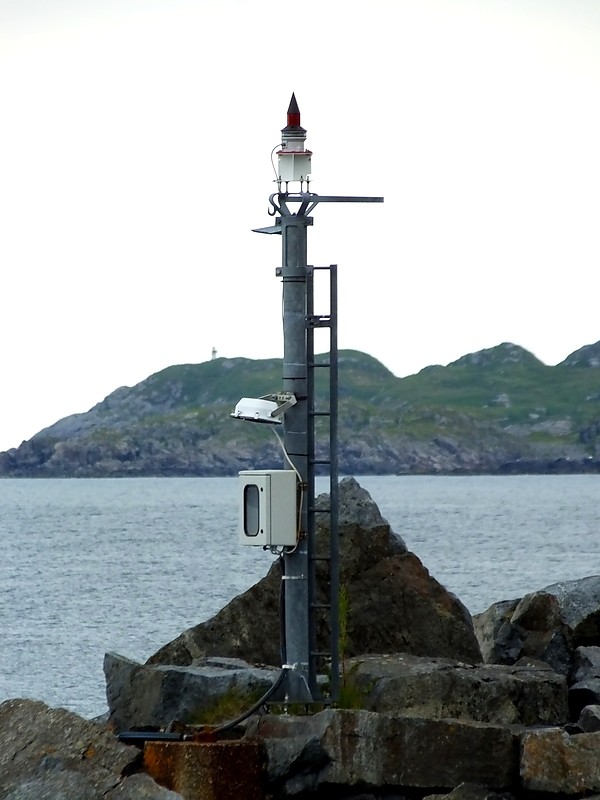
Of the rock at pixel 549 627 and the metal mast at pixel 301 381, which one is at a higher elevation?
the metal mast at pixel 301 381

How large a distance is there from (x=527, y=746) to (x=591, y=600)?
479cm

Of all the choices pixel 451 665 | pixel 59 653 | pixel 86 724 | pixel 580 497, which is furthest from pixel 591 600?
pixel 580 497

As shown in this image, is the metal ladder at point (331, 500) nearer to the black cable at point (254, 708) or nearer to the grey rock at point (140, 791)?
the black cable at point (254, 708)

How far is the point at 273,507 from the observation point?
11227mm

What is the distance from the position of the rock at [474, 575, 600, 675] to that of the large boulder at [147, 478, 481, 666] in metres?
0.90

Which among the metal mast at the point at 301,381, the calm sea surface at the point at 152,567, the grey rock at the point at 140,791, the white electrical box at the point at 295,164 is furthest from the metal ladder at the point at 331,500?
the calm sea surface at the point at 152,567

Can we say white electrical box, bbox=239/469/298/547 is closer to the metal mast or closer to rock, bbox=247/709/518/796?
the metal mast

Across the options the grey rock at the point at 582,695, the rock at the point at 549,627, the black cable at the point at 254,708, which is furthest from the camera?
the rock at the point at 549,627

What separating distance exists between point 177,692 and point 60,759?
123 centimetres

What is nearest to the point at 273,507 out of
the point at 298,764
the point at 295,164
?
the point at 298,764

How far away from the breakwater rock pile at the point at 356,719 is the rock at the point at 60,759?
12 millimetres

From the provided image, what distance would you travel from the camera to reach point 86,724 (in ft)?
36.6

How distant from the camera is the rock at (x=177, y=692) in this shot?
11.6m

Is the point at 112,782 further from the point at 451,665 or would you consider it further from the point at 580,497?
the point at 580,497
